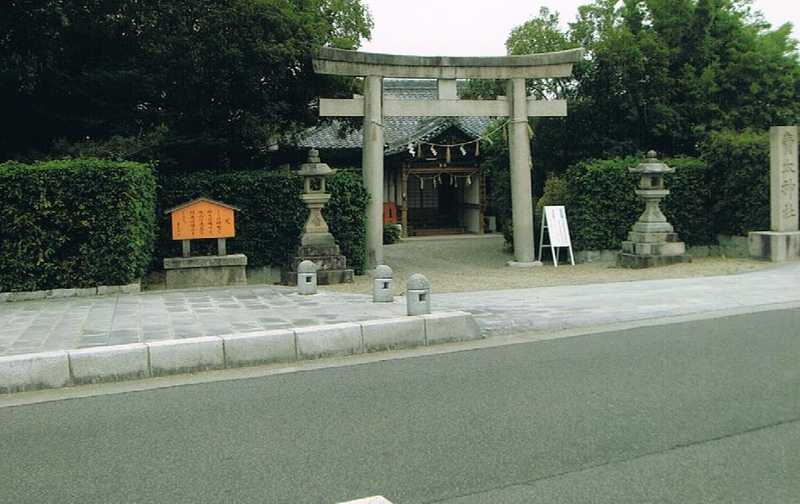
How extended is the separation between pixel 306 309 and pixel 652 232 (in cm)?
965

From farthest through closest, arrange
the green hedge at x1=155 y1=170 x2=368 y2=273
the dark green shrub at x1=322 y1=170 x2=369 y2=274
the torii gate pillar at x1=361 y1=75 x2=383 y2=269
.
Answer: the torii gate pillar at x1=361 y1=75 x2=383 y2=269, the dark green shrub at x1=322 y1=170 x2=369 y2=274, the green hedge at x1=155 y1=170 x2=368 y2=273

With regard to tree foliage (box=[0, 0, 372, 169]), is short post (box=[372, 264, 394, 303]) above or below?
below

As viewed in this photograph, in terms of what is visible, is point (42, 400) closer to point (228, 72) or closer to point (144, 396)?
point (144, 396)

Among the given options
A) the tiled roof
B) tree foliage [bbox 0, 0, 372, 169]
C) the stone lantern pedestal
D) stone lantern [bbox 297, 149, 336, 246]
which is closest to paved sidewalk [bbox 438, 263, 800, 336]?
the stone lantern pedestal

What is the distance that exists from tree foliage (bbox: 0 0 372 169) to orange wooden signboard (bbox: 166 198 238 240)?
1.52 m

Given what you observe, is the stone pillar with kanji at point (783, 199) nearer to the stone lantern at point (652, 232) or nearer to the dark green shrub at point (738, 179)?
the dark green shrub at point (738, 179)

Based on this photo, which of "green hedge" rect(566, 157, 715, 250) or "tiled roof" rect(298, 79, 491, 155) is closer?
"green hedge" rect(566, 157, 715, 250)

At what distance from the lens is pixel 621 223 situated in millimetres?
17891

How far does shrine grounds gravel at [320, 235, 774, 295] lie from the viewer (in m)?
14.4

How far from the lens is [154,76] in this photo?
48.6 feet

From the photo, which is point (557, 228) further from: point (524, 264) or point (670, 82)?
point (670, 82)

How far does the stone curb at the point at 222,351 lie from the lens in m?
6.51

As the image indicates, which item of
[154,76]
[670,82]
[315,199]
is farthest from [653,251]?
[154,76]

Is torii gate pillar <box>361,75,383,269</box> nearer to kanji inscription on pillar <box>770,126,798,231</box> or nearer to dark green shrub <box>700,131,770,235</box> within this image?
dark green shrub <box>700,131,770,235</box>
